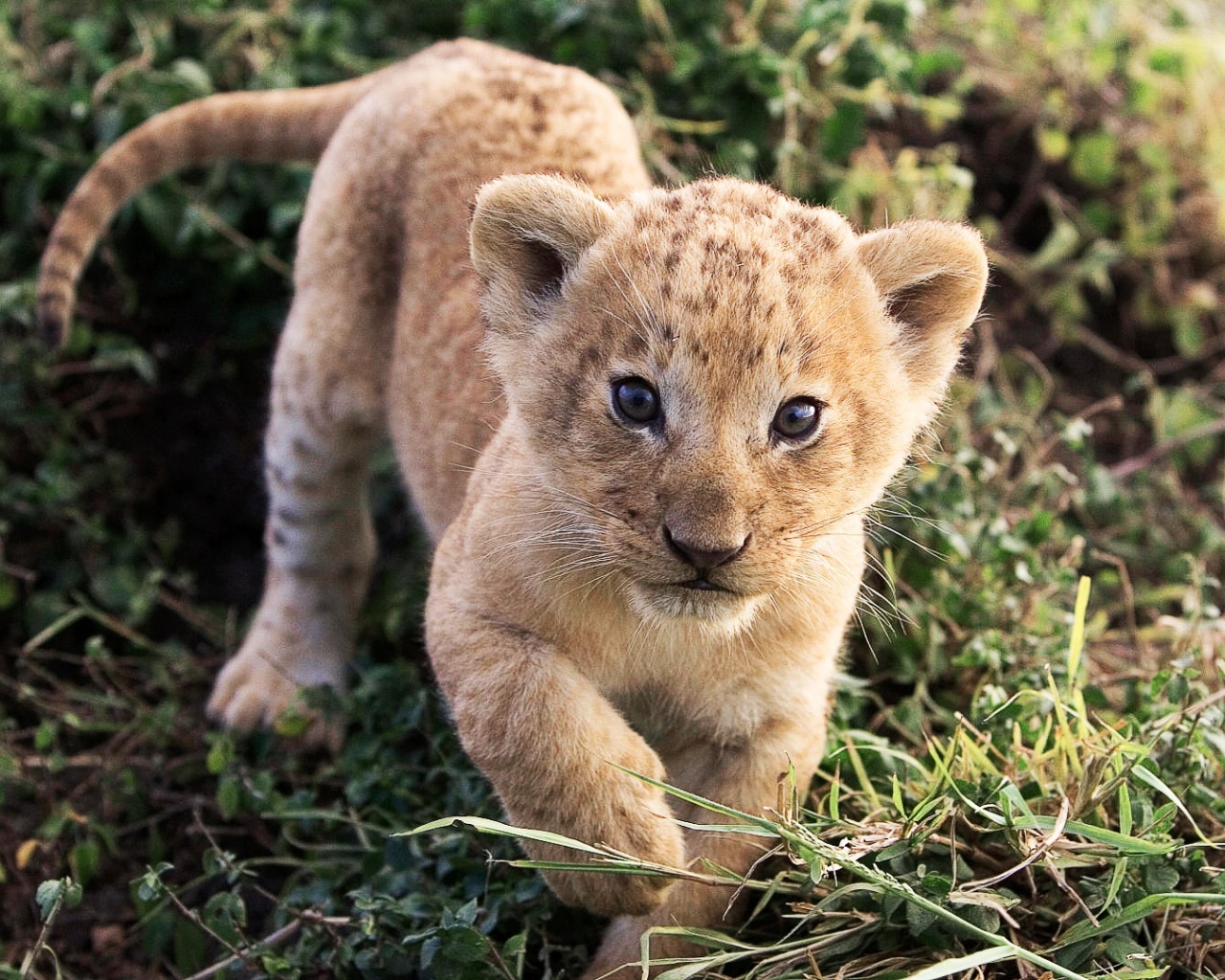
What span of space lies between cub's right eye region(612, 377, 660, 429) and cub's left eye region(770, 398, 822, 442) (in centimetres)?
26

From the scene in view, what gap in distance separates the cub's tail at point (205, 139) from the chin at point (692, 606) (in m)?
2.83


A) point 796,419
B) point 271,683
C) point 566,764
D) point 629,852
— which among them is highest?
point 796,419

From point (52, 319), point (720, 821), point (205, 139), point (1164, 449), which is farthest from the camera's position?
point (1164, 449)

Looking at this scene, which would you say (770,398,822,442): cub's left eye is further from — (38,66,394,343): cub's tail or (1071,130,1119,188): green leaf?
(1071,130,1119,188): green leaf

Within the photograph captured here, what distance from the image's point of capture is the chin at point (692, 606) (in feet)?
9.70

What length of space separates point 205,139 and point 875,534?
2.87 meters

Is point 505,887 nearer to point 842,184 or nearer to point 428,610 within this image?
point 428,610

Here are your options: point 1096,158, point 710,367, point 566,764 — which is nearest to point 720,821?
point 566,764

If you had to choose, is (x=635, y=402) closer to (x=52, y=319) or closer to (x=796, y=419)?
(x=796, y=419)

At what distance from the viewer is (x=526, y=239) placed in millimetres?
3299

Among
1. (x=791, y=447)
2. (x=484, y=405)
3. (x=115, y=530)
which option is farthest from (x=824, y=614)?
(x=115, y=530)

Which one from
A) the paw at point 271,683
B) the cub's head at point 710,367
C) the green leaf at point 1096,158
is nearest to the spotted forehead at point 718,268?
the cub's head at point 710,367

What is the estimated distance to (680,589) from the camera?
9.65 ft

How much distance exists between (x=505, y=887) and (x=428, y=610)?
2.43 feet
